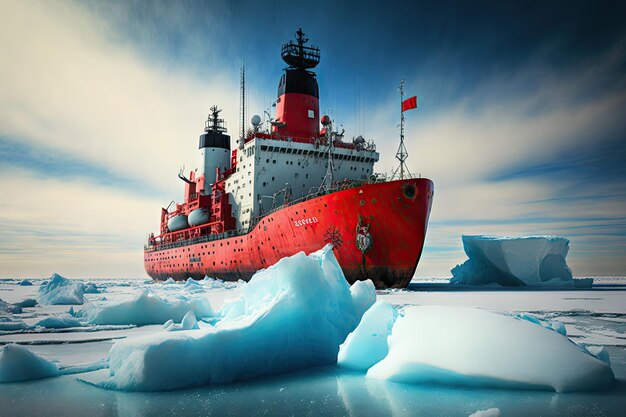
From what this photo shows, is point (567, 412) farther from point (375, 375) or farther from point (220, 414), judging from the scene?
point (220, 414)

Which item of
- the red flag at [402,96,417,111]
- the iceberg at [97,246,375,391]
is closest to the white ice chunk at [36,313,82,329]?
the iceberg at [97,246,375,391]

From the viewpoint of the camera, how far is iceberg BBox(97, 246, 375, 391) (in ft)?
11.8

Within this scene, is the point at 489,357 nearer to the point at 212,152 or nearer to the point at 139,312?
the point at 139,312

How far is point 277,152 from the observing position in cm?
2166

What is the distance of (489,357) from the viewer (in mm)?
3576

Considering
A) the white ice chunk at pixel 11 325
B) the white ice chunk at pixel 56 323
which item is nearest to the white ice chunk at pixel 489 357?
the white ice chunk at pixel 56 323

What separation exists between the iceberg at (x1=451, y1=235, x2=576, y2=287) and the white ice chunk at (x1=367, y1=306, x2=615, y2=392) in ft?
48.5

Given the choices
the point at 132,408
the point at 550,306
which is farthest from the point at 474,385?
the point at 550,306

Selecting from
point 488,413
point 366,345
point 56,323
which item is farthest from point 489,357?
point 56,323

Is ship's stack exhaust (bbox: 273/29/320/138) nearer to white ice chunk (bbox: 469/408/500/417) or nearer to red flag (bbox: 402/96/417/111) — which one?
red flag (bbox: 402/96/417/111)

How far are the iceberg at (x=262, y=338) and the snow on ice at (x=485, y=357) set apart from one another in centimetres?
61

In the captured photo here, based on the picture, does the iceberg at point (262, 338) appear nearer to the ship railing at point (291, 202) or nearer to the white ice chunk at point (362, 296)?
the white ice chunk at point (362, 296)

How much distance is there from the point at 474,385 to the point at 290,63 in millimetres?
23853

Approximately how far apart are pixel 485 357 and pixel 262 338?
2.27 metres
